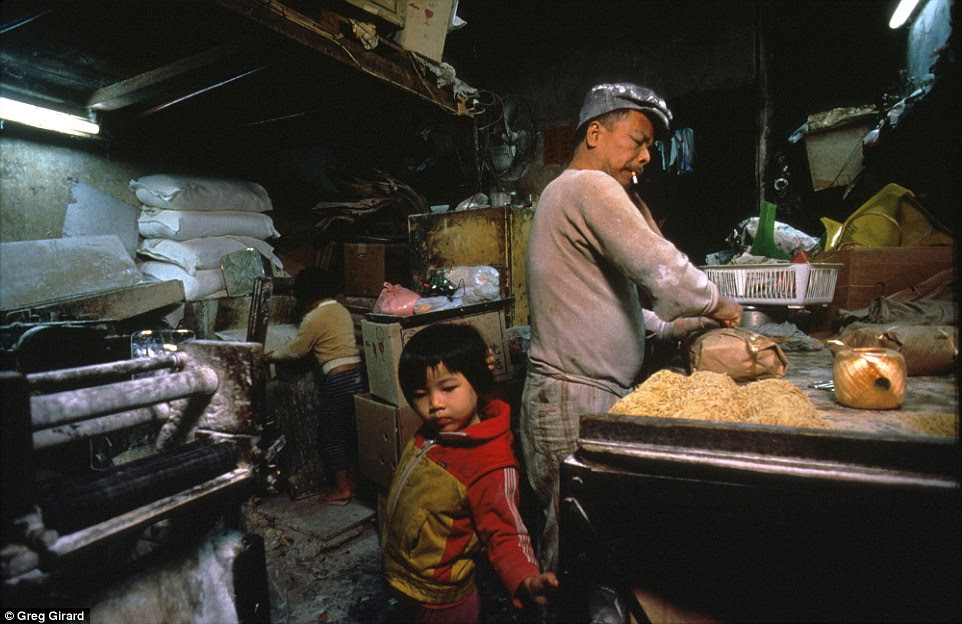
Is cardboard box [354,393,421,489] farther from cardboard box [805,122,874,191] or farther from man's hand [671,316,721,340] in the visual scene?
cardboard box [805,122,874,191]

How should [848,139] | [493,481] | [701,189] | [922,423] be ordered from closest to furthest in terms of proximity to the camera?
[922,423], [493,481], [848,139], [701,189]

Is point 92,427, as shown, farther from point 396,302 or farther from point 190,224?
point 190,224

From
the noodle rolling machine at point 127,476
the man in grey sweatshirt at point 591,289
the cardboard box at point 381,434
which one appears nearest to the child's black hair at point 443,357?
the man in grey sweatshirt at point 591,289

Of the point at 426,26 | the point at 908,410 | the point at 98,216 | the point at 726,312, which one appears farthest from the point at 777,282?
the point at 98,216

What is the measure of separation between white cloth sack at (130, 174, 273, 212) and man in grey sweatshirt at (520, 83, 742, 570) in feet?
14.7

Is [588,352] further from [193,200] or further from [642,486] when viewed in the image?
[193,200]

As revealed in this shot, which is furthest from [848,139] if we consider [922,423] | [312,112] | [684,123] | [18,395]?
[18,395]

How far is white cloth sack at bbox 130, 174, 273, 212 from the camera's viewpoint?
16.7 feet

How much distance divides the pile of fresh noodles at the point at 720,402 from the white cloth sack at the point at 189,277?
202 inches

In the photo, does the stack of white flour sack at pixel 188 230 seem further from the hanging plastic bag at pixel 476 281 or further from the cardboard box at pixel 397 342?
the hanging plastic bag at pixel 476 281

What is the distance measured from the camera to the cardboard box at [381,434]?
3.67 metres

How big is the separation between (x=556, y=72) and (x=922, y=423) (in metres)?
8.11

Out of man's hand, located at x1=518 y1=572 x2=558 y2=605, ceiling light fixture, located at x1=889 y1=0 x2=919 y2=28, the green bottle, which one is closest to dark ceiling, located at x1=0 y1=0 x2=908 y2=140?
ceiling light fixture, located at x1=889 y1=0 x2=919 y2=28

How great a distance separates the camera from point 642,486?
1238 millimetres
